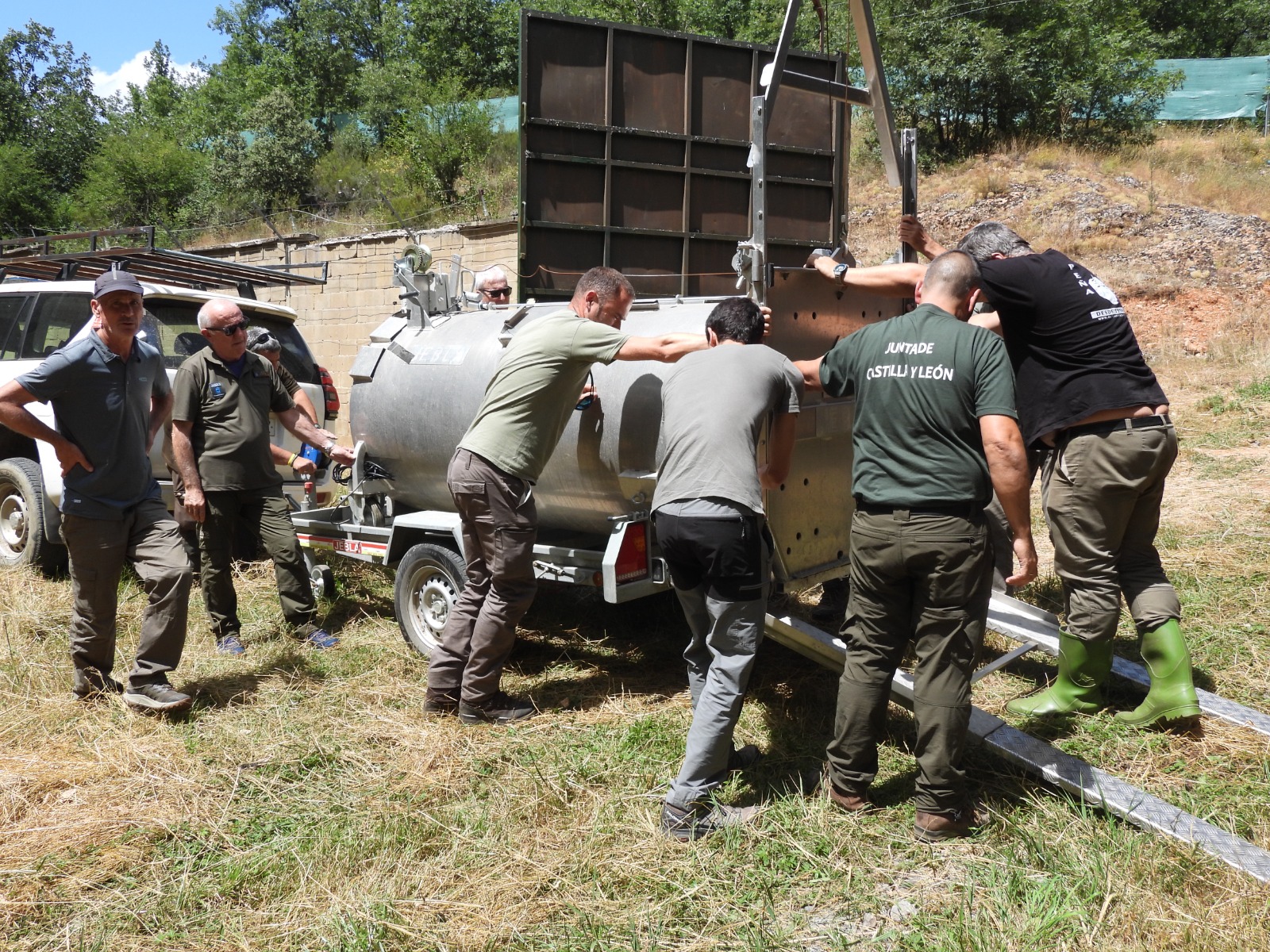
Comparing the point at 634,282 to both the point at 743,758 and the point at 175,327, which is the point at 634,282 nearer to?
the point at 175,327

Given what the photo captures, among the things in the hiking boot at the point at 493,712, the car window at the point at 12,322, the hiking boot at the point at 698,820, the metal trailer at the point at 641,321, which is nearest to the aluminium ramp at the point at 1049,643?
the metal trailer at the point at 641,321

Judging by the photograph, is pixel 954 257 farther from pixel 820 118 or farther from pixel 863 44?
pixel 820 118

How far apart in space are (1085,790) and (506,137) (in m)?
24.2

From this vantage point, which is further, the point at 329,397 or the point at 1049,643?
the point at 329,397

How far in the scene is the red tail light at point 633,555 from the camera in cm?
436

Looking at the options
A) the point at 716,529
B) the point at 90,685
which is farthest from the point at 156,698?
the point at 716,529

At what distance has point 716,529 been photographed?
3.50 metres

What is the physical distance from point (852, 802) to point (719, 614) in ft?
2.76

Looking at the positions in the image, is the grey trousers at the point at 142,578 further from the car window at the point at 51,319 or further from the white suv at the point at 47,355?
the car window at the point at 51,319

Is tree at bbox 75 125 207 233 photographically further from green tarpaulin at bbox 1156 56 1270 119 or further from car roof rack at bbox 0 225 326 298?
green tarpaulin at bbox 1156 56 1270 119

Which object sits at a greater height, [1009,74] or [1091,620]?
[1009,74]

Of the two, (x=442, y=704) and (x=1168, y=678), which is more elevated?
(x=1168, y=678)

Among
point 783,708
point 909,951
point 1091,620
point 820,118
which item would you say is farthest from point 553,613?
point 820,118

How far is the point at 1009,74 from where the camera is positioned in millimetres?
21516
